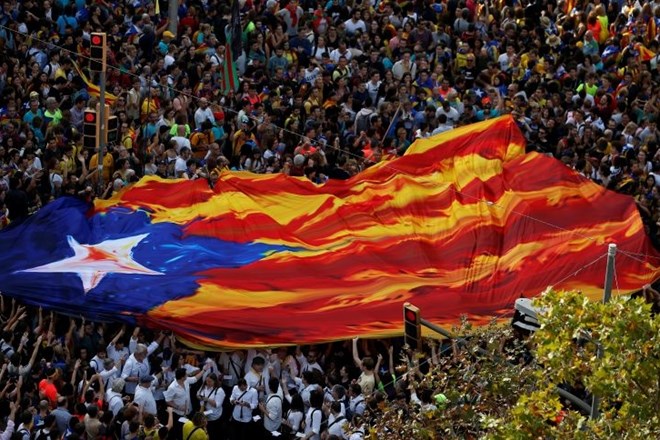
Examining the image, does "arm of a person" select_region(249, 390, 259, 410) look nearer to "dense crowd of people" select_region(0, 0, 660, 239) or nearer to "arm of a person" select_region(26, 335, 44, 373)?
"arm of a person" select_region(26, 335, 44, 373)

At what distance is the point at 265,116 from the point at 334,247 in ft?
13.9

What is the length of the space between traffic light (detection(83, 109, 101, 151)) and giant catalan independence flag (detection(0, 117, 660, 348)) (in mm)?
906

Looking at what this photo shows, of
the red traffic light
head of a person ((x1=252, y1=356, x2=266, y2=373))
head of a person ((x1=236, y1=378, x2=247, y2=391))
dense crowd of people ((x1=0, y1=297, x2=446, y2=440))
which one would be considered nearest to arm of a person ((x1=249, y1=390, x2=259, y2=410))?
dense crowd of people ((x1=0, y1=297, x2=446, y2=440))

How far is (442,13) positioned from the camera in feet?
112

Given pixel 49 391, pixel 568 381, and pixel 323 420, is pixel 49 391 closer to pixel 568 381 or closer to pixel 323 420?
pixel 323 420

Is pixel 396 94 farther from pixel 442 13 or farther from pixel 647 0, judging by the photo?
pixel 647 0

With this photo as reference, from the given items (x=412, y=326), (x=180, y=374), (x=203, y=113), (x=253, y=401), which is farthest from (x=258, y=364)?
(x=203, y=113)

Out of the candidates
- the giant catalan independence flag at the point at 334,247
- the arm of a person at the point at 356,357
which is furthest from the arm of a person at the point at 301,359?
the arm of a person at the point at 356,357

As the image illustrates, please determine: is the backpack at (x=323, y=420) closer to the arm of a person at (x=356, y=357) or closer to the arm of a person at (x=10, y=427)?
the arm of a person at (x=356, y=357)

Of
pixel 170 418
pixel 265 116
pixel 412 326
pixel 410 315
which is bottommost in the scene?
pixel 170 418

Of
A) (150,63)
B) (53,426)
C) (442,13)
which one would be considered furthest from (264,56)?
(53,426)

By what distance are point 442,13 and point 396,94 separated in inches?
169

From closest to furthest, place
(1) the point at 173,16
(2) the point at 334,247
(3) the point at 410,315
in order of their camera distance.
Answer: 1. (3) the point at 410,315
2. (2) the point at 334,247
3. (1) the point at 173,16

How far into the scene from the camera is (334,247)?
25.4 metres
